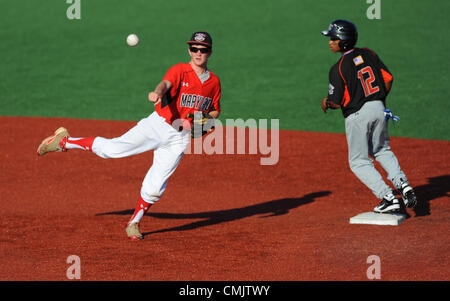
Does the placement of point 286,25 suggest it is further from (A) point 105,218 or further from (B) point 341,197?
(A) point 105,218

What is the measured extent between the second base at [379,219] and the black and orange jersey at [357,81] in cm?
122

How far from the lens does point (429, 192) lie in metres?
9.16

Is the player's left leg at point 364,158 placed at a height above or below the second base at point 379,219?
above

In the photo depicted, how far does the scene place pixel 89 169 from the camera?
10.9 metres

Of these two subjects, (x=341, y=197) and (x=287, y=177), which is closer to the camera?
(x=341, y=197)

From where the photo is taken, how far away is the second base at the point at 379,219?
733cm

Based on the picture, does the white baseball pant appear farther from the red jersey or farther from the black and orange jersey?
the black and orange jersey

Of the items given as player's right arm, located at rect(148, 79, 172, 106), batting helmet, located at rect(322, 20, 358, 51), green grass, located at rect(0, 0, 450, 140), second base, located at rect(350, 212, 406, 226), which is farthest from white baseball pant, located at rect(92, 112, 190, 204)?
green grass, located at rect(0, 0, 450, 140)

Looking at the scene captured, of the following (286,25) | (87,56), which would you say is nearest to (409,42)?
(286,25)

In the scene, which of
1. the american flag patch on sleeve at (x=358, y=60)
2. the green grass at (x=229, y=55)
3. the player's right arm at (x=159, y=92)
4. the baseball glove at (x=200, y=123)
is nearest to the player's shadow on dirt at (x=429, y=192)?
the american flag patch on sleeve at (x=358, y=60)

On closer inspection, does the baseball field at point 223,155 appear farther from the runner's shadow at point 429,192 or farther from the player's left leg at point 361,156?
the player's left leg at point 361,156

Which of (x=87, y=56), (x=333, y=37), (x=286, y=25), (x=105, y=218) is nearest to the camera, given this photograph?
(x=333, y=37)

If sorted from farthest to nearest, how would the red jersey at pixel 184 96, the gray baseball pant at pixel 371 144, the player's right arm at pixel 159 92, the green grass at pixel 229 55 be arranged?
1. the green grass at pixel 229 55
2. the gray baseball pant at pixel 371 144
3. the red jersey at pixel 184 96
4. the player's right arm at pixel 159 92

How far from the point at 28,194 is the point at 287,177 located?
3958 mm
